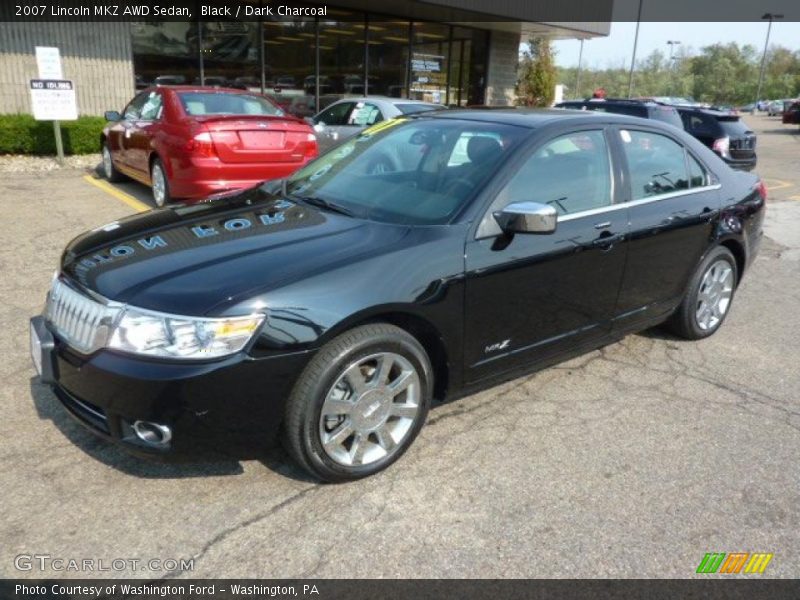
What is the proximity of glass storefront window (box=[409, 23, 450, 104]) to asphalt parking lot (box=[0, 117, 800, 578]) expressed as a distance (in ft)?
54.0

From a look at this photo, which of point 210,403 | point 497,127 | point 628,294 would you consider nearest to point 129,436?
point 210,403

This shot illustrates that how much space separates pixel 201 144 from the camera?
677 centimetres

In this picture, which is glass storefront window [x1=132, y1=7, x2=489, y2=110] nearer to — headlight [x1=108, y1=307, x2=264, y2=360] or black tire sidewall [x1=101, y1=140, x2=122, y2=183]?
black tire sidewall [x1=101, y1=140, x2=122, y2=183]

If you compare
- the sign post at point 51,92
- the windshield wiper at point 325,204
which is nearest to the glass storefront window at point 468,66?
the sign post at point 51,92

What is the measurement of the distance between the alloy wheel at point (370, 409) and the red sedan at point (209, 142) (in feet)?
13.7

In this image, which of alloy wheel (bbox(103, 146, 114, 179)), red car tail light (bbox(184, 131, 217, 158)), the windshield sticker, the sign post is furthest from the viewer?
the sign post

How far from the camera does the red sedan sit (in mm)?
6836

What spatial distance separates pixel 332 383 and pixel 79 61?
13251mm

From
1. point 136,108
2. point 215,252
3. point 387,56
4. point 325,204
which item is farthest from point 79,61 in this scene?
point 215,252

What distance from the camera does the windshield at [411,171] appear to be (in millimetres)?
3236

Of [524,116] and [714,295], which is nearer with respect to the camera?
[524,116]

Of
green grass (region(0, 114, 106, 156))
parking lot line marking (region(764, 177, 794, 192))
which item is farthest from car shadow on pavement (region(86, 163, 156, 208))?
parking lot line marking (region(764, 177, 794, 192))

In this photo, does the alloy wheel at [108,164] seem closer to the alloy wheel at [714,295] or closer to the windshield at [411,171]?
the windshield at [411,171]

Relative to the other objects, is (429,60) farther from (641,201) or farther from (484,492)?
(484,492)
